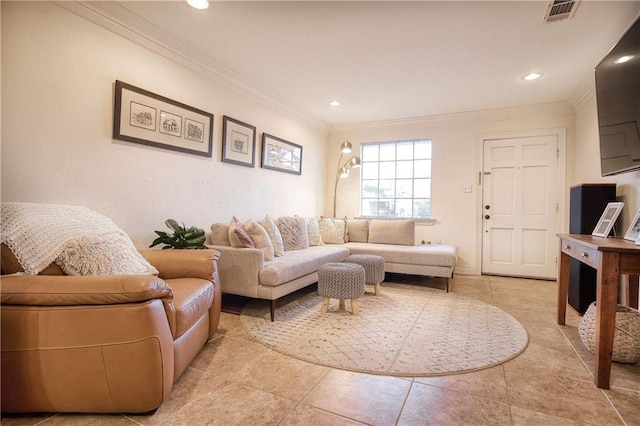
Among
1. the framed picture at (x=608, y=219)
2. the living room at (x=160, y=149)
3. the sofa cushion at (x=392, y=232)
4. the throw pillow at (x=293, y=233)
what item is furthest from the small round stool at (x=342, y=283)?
the framed picture at (x=608, y=219)

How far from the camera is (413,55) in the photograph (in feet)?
9.46

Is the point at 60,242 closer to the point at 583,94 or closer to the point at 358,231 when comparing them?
the point at 358,231

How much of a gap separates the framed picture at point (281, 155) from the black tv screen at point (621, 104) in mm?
3279

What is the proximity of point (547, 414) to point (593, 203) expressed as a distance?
2225 millimetres

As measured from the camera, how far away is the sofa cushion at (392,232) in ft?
14.4

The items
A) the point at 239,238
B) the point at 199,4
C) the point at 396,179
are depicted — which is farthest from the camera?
the point at 396,179

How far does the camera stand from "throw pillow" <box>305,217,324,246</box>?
4203 millimetres

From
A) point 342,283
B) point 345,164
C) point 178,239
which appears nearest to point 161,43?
point 178,239

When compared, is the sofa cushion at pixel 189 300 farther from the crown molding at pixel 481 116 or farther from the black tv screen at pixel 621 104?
the crown molding at pixel 481 116

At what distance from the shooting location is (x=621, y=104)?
216 centimetres

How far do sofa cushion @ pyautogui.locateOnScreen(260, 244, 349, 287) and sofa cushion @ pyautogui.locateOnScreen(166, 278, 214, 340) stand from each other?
23.5 inches

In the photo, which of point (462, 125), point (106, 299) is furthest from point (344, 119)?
point (106, 299)

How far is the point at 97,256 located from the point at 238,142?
222 cm

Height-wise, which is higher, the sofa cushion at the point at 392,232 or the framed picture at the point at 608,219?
the framed picture at the point at 608,219
